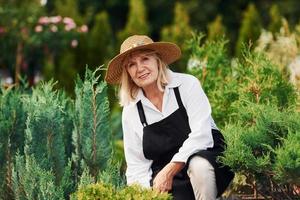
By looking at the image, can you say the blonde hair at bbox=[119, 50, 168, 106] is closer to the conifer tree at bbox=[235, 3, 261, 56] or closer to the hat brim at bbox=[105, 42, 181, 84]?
the hat brim at bbox=[105, 42, 181, 84]

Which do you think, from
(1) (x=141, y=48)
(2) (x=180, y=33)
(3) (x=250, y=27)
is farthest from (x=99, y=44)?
(1) (x=141, y=48)

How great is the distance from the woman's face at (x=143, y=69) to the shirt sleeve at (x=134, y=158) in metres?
0.23

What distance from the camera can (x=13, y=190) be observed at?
17.7ft

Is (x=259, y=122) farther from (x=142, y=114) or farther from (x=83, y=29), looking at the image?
(x=83, y=29)

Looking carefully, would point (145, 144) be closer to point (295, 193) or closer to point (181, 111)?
point (181, 111)

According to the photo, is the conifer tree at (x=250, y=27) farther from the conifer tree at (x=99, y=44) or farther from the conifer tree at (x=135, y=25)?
the conifer tree at (x=99, y=44)

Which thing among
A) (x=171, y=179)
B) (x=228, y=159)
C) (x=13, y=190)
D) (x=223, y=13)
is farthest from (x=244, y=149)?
(x=223, y=13)

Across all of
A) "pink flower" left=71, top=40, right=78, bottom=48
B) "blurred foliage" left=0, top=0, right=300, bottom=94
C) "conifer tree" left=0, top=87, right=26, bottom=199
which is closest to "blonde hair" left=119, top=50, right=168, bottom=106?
"conifer tree" left=0, top=87, right=26, bottom=199

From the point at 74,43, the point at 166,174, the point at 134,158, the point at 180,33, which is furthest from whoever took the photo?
the point at 180,33

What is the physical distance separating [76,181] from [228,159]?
4.02 ft

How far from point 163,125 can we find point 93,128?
646 mm

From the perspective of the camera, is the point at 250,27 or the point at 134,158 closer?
the point at 134,158

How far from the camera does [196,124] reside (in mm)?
4766

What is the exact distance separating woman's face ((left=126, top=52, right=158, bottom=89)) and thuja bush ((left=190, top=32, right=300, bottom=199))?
0.54 m
